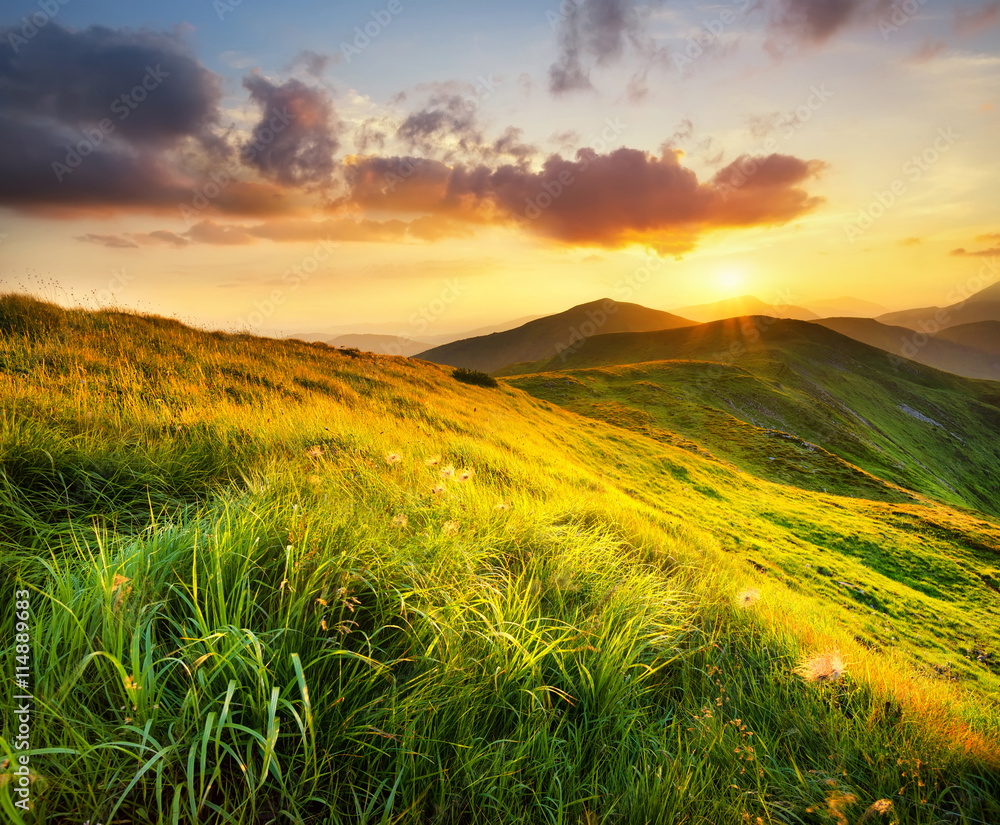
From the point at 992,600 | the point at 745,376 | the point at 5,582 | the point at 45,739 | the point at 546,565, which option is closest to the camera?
the point at 45,739

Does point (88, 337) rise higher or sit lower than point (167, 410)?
higher

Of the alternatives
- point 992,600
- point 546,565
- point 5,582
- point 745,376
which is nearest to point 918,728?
point 546,565

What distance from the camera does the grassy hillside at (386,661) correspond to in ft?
6.06

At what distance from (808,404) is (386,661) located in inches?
2743

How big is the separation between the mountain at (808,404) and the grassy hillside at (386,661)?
31.9 meters

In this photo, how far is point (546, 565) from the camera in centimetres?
403

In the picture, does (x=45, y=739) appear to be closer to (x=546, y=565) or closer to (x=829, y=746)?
(x=546, y=565)

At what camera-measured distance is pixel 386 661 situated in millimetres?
2439

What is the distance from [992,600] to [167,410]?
2511 cm
